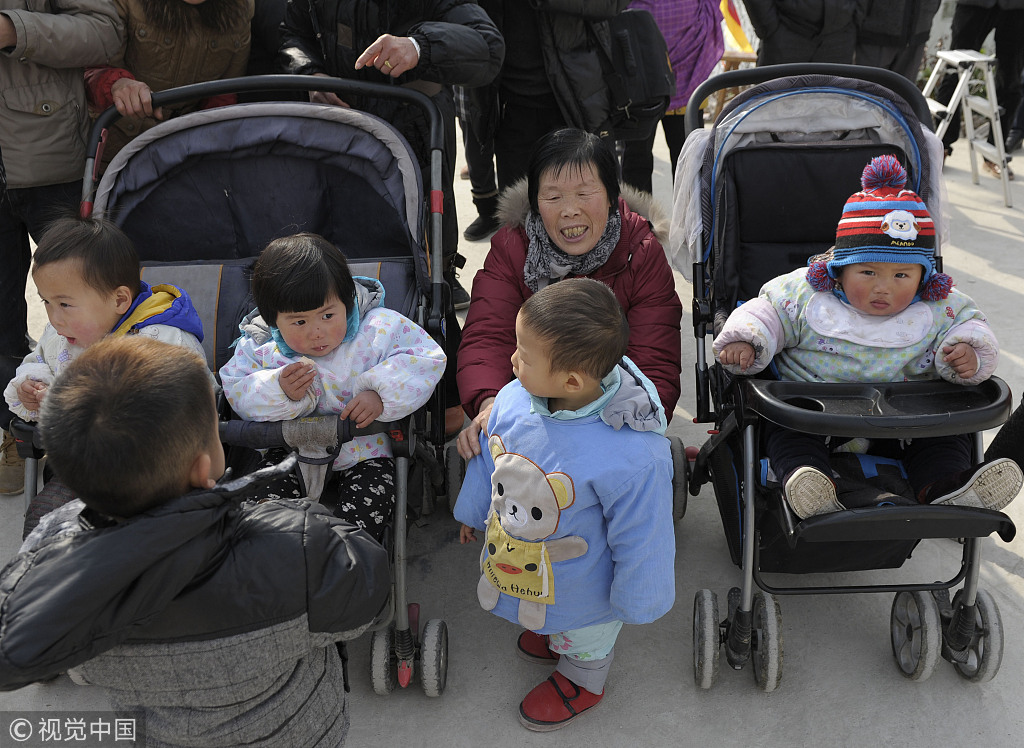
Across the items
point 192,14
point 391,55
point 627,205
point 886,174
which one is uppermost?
point 192,14

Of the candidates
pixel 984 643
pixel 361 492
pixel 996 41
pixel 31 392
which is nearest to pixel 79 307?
pixel 31 392

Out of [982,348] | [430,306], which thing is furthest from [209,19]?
[982,348]

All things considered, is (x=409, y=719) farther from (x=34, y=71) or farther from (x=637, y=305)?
(x=34, y=71)

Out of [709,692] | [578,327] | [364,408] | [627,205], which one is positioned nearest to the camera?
[578,327]

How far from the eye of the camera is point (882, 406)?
2.19m

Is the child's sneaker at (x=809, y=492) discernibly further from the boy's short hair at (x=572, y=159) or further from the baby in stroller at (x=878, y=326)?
the boy's short hair at (x=572, y=159)

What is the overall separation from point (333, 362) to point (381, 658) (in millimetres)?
863

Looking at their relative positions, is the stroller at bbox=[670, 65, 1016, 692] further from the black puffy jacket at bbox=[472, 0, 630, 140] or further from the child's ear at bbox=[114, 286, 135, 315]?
the child's ear at bbox=[114, 286, 135, 315]

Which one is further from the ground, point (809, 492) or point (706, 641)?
point (809, 492)

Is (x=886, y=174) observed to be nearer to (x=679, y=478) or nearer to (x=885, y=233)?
(x=885, y=233)

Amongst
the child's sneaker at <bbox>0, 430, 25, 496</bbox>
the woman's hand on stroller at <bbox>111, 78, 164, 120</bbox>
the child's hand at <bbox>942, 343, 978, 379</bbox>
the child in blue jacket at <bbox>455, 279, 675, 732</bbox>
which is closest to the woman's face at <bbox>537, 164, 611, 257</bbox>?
the child in blue jacket at <bbox>455, 279, 675, 732</bbox>

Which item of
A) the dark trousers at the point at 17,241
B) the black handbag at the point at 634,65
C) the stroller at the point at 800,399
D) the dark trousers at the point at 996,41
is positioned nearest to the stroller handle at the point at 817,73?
the stroller at the point at 800,399

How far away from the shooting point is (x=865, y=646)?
8.65 ft

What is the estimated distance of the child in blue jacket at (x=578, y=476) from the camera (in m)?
1.99
